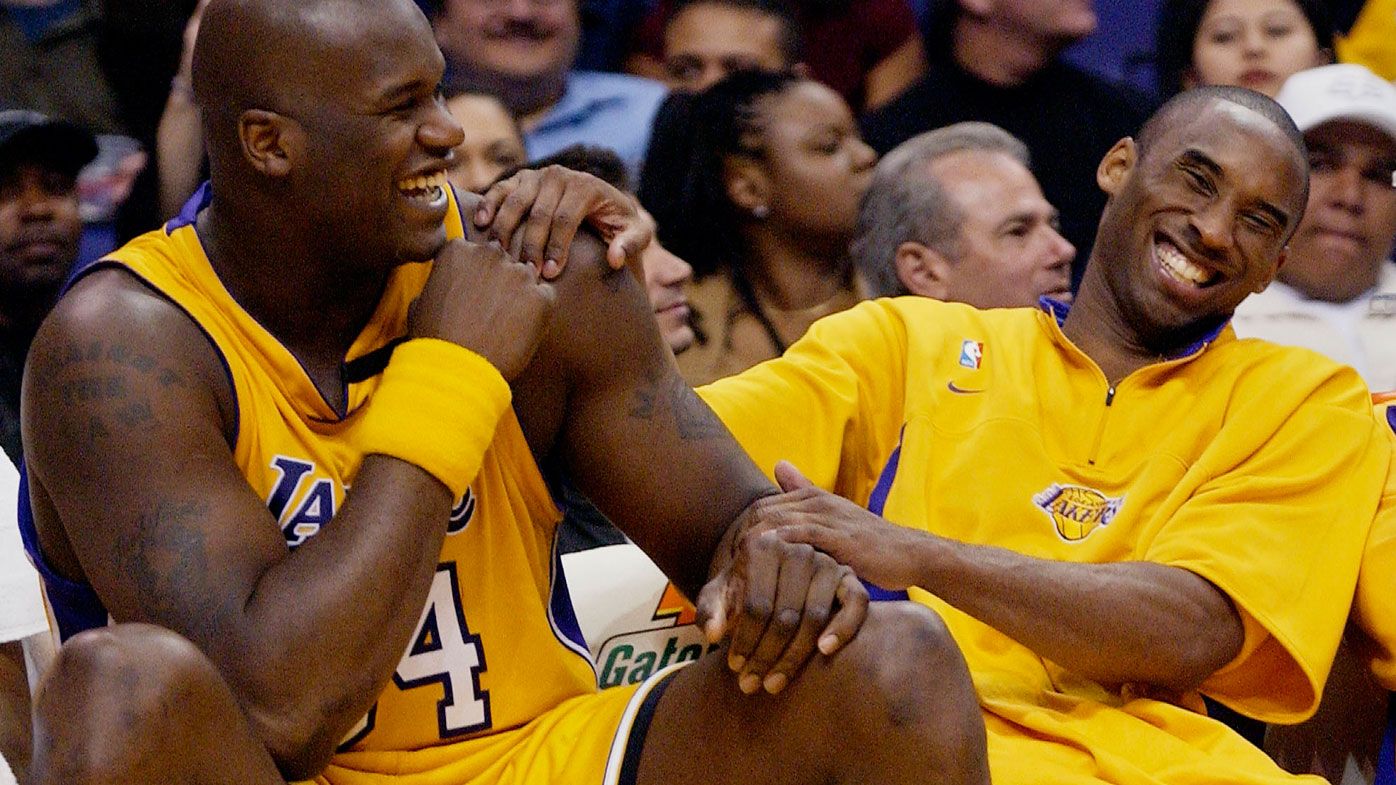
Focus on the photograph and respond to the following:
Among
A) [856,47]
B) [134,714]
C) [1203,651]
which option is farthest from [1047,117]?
[134,714]

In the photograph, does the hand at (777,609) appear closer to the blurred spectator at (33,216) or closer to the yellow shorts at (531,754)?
the yellow shorts at (531,754)

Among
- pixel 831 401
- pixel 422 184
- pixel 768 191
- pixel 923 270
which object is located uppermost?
pixel 422 184

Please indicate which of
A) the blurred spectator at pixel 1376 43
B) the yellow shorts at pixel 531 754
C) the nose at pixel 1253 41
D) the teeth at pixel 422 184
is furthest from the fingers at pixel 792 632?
the blurred spectator at pixel 1376 43

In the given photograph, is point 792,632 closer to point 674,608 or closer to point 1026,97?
point 674,608

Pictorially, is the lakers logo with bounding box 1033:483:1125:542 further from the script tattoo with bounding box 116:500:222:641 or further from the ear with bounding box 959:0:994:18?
the ear with bounding box 959:0:994:18

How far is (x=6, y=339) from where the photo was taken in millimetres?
3916

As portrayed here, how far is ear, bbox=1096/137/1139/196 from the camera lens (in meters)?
3.06

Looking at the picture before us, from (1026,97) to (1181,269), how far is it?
2.23 m

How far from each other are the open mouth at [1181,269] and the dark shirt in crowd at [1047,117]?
6.57ft

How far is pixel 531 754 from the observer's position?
2.25 metres

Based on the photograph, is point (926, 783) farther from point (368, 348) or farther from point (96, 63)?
point (96, 63)

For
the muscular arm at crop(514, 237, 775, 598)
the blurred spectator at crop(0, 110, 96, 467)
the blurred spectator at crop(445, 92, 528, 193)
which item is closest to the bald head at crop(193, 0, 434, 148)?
the muscular arm at crop(514, 237, 775, 598)

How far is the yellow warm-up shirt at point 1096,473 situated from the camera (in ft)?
8.45

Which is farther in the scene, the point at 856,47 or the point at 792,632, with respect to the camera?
the point at 856,47
